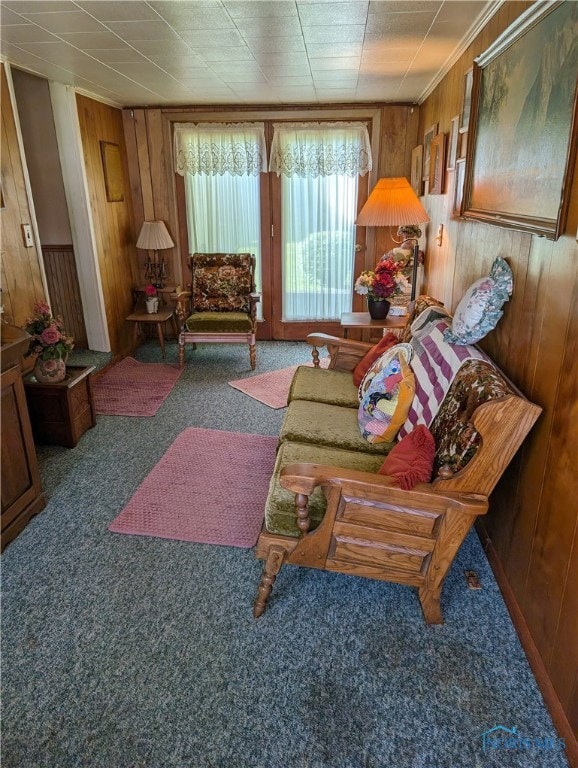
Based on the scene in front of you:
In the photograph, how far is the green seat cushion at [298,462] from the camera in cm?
179

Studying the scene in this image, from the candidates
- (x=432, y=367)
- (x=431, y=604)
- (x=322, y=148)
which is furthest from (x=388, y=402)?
(x=322, y=148)

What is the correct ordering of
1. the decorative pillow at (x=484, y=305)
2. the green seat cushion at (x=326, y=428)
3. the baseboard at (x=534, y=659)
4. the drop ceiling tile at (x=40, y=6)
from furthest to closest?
the green seat cushion at (x=326, y=428) → the drop ceiling tile at (x=40, y=6) → the decorative pillow at (x=484, y=305) → the baseboard at (x=534, y=659)

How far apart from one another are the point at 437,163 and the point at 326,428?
2.13m

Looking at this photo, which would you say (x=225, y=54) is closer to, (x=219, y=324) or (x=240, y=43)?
(x=240, y=43)

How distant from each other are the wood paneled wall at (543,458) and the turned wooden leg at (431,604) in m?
0.28

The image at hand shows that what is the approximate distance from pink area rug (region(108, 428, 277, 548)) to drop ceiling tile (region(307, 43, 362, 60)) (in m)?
2.24

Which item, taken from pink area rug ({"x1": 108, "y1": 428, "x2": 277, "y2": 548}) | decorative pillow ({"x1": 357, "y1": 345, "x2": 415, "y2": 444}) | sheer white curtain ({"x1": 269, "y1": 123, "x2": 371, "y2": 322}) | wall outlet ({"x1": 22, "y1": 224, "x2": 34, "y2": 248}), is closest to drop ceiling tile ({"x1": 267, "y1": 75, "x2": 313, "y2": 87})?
sheer white curtain ({"x1": 269, "y1": 123, "x2": 371, "y2": 322})

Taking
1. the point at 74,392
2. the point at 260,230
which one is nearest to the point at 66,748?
the point at 74,392

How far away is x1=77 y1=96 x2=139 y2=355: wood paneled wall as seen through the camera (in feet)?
13.3

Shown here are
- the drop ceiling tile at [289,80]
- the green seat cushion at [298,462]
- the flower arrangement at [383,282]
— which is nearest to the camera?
the green seat cushion at [298,462]

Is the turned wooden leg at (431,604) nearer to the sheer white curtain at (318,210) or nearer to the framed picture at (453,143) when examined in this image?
the framed picture at (453,143)

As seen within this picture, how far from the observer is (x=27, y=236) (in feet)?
11.1

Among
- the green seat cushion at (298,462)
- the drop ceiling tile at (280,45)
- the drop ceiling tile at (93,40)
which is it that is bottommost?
the green seat cushion at (298,462)

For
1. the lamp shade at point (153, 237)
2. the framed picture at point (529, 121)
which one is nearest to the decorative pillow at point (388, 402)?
the framed picture at point (529, 121)
